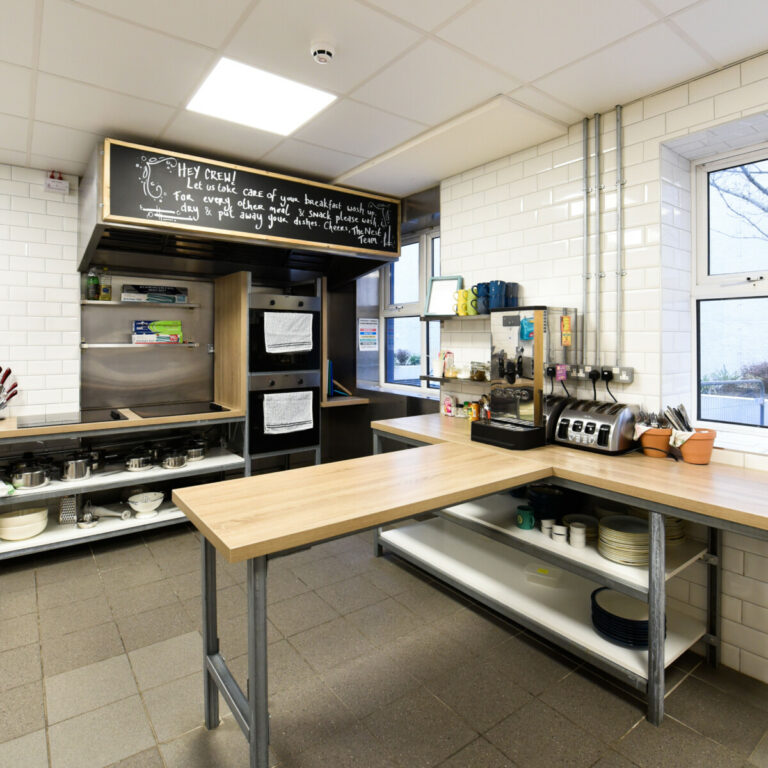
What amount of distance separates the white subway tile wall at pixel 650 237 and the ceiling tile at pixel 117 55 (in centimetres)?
186

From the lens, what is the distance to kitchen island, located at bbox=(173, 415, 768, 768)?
138cm

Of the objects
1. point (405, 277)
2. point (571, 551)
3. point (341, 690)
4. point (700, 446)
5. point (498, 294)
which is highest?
point (405, 277)

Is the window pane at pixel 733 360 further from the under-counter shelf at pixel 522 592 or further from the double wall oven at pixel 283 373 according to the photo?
the double wall oven at pixel 283 373

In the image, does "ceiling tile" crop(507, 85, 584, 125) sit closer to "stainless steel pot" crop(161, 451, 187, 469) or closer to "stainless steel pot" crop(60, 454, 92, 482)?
"stainless steel pot" crop(161, 451, 187, 469)

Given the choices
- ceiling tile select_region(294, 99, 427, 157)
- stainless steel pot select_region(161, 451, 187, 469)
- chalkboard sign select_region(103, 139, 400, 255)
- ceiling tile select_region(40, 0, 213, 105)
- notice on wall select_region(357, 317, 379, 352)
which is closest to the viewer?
ceiling tile select_region(40, 0, 213, 105)

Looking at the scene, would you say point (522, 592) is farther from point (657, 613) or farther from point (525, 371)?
point (525, 371)

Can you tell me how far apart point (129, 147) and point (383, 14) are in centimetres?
168

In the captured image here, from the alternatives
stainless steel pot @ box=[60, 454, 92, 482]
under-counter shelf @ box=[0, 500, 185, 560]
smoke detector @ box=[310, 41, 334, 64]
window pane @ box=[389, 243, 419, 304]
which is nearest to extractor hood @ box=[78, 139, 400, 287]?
window pane @ box=[389, 243, 419, 304]

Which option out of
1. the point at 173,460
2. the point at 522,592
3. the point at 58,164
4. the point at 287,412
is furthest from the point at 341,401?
the point at 58,164

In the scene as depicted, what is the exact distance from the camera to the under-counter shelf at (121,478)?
2.98 meters

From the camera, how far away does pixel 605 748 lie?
1697mm

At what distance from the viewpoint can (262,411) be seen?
373cm

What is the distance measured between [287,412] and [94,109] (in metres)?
2.19

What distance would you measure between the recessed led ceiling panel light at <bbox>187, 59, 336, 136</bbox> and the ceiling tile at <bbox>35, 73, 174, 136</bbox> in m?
0.26
